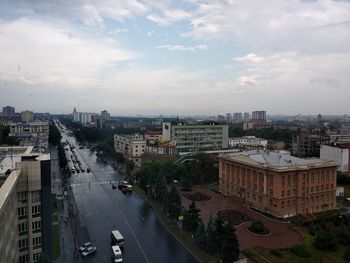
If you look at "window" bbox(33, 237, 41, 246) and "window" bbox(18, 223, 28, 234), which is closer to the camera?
"window" bbox(18, 223, 28, 234)

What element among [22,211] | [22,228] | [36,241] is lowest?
[36,241]

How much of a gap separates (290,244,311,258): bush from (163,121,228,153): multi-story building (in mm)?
35168

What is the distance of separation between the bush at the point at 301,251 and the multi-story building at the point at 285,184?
6375mm

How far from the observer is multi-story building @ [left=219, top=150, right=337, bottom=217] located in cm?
2662

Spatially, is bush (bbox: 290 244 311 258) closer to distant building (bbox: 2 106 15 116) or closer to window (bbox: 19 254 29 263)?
window (bbox: 19 254 29 263)

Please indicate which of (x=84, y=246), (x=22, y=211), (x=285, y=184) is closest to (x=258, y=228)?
(x=285, y=184)

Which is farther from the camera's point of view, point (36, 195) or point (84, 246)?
point (84, 246)

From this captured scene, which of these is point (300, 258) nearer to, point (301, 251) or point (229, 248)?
point (301, 251)

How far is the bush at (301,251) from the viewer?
19.6 metres

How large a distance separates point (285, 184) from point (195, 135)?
31.1m

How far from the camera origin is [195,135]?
5712 centimetres

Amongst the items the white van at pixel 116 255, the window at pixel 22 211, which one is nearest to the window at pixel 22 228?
the window at pixel 22 211

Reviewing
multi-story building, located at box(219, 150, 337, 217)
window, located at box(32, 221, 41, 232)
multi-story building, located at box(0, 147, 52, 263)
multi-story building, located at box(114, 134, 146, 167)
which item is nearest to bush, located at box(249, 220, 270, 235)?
multi-story building, located at box(219, 150, 337, 217)

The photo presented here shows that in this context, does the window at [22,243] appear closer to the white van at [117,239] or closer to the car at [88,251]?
the car at [88,251]
